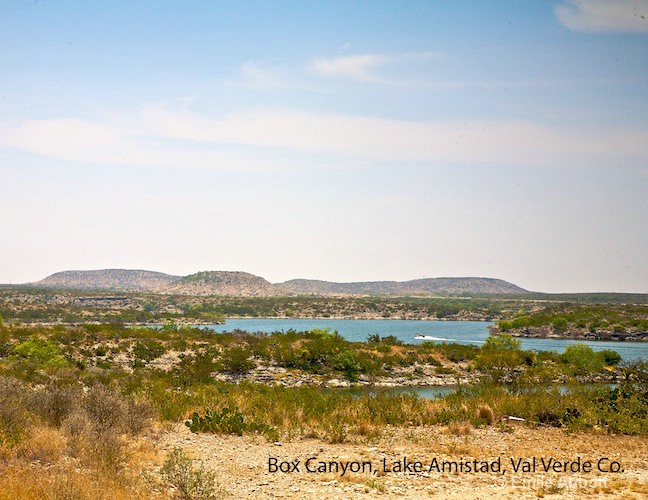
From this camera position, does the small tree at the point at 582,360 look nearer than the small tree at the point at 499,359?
No

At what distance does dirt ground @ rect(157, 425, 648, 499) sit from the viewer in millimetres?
10922

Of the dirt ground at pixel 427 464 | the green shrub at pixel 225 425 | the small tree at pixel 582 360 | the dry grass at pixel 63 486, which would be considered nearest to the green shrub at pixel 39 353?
the green shrub at pixel 225 425

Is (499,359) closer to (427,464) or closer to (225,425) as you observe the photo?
(225,425)

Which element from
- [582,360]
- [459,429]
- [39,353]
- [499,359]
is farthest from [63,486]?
[582,360]

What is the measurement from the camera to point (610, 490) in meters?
10.9

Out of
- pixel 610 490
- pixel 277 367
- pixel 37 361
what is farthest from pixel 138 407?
pixel 277 367

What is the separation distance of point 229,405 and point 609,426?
11522 millimetres

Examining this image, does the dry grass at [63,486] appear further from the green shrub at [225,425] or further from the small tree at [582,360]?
the small tree at [582,360]

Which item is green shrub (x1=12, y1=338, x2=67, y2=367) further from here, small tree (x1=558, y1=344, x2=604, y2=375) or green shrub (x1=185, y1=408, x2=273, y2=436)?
small tree (x1=558, y1=344, x2=604, y2=375)

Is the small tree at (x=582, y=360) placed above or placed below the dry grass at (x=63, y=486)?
below

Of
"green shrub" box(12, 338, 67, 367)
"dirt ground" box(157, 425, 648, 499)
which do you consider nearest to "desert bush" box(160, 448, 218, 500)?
"dirt ground" box(157, 425, 648, 499)

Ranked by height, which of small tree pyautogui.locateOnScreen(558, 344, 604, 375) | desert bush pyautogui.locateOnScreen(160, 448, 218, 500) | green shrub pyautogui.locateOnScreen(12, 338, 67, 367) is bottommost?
small tree pyautogui.locateOnScreen(558, 344, 604, 375)

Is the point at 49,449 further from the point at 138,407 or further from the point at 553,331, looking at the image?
the point at 553,331

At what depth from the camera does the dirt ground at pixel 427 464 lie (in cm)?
1092
